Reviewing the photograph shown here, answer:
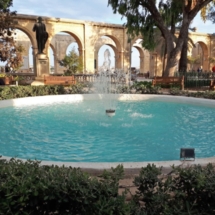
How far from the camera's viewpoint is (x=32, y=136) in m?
5.61

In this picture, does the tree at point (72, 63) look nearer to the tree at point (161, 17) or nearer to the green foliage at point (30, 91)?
the tree at point (161, 17)

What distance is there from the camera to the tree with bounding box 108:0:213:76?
15.4 meters

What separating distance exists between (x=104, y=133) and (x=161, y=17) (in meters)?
12.3

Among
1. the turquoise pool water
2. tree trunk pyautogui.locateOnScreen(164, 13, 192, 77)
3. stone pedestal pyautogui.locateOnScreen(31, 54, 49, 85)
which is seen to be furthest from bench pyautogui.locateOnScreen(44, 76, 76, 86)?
tree trunk pyautogui.locateOnScreen(164, 13, 192, 77)

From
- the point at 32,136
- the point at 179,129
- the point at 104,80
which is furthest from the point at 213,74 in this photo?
the point at 32,136

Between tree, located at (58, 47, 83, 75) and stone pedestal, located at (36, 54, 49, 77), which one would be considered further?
tree, located at (58, 47, 83, 75)

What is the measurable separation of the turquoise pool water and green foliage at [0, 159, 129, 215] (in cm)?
203

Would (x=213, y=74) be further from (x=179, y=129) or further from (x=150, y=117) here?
(x=179, y=129)

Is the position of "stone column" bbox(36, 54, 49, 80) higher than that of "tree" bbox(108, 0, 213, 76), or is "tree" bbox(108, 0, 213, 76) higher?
"tree" bbox(108, 0, 213, 76)

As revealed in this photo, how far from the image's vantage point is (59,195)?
1.96 meters

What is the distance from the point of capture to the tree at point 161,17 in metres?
15.4

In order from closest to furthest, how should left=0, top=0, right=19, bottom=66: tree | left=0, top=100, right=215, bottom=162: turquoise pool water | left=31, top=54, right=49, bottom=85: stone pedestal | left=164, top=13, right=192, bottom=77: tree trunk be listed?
left=0, top=100, right=215, bottom=162: turquoise pool water
left=31, top=54, right=49, bottom=85: stone pedestal
left=164, top=13, right=192, bottom=77: tree trunk
left=0, top=0, right=19, bottom=66: tree

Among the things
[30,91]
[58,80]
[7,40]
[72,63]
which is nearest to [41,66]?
[58,80]

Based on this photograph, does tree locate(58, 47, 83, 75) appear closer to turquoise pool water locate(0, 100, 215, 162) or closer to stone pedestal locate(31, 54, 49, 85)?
stone pedestal locate(31, 54, 49, 85)
